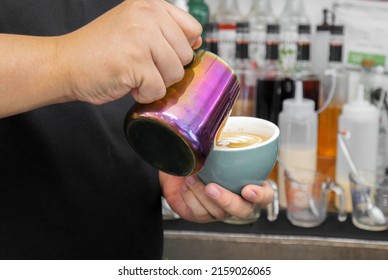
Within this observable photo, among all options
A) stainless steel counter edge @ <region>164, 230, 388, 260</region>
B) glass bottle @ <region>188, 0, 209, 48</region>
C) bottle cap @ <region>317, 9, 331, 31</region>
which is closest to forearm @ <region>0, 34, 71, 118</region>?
stainless steel counter edge @ <region>164, 230, 388, 260</region>

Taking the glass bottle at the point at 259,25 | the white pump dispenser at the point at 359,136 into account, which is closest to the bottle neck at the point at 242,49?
the glass bottle at the point at 259,25

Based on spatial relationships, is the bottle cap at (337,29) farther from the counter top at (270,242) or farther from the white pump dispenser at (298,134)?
the counter top at (270,242)

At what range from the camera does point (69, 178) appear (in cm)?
112

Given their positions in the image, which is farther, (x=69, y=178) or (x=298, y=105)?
(x=298, y=105)

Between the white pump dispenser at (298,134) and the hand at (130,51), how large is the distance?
3.50 ft

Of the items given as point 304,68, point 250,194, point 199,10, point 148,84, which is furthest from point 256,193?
point 199,10

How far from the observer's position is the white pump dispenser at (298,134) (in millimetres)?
1795

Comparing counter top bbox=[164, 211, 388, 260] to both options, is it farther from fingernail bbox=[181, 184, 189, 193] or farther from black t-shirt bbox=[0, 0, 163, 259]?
fingernail bbox=[181, 184, 189, 193]

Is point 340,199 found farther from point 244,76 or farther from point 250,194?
point 250,194

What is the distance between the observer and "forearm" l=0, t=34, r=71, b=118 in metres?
0.76

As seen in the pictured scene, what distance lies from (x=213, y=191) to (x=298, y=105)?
91 centimetres

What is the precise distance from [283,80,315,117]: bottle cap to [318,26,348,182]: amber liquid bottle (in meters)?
0.12

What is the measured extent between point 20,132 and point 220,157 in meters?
0.38

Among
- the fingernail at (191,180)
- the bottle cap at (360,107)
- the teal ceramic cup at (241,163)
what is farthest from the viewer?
the bottle cap at (360,107)
